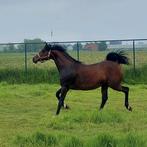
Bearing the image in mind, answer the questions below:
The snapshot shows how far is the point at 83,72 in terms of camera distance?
1581cm

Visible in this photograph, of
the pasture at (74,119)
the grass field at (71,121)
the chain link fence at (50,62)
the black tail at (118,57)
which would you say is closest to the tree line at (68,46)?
the chain link fence at (50,62)

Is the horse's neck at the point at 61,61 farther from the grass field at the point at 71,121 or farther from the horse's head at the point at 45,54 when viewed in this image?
the grass field at the point at 71,121

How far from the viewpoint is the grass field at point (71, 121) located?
9.27m

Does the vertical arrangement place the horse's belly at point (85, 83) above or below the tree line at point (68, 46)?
below

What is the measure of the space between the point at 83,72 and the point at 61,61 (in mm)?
716

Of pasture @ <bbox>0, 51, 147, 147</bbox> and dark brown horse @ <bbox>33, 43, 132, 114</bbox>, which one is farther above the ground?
dark brown horse @ <bbox>33, 43, 132, 114</bbox>

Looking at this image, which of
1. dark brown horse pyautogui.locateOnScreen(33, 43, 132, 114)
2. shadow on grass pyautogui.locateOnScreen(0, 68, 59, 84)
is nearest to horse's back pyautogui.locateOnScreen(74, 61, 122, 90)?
dark brown horse pyautogui.locateOnScreen(33, 43, 132, 114)

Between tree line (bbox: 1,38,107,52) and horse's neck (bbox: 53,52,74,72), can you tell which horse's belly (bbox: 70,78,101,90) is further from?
tree line (bbox: 1,38,107,52)

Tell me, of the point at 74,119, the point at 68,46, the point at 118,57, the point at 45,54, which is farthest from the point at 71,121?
the point at 68,46

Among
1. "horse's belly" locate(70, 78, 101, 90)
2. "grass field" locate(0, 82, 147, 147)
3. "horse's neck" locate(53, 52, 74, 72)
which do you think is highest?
"horse's neck" locate(53, 52, 74, 72)

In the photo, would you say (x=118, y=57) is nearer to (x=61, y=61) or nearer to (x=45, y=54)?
(x=61, y=61)

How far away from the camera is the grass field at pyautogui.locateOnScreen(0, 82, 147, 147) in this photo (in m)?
9.27

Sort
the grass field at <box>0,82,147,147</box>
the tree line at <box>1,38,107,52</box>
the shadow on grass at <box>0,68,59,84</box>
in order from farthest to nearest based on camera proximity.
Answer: the tree line at <box>1,38,107,52</box> < the shadow on grass at <box>0,68,59,84</box> < the grass field at <box>0,82,147,147</box>

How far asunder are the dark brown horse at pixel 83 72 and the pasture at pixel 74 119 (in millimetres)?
696
